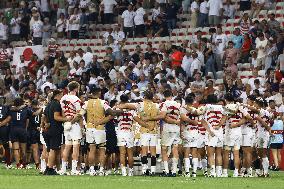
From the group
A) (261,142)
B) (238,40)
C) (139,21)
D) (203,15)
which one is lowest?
(261,142)

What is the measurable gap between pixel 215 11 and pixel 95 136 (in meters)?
14.6

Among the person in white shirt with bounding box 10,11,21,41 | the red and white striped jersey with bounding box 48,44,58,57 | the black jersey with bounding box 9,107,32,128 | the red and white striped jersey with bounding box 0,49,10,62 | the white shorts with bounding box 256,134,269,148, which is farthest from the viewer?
the person in white shirt with bounding box 10,11,21,41

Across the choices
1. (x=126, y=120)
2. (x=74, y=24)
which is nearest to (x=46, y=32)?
(x=74, y=24)

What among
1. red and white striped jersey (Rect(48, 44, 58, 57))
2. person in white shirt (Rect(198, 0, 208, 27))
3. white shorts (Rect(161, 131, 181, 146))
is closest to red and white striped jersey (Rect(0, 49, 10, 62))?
red and white striped jersey (Rect(48, 44, 58, 57))

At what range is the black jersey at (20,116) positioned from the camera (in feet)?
126

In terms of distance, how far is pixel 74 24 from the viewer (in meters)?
53.0

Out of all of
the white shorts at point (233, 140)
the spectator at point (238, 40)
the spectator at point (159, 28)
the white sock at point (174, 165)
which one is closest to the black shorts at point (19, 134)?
the white sock at point (174, 165)

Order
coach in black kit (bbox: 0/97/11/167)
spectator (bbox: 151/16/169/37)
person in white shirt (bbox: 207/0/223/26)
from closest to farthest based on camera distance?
coach in black kit (bbox: 0/97/11/167) → person in white shirt (bbox: 207/0/223/26) → spectator (bbox: 151/16/169/37)

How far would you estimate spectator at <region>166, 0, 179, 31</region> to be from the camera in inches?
1937

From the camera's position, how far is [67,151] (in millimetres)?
34000

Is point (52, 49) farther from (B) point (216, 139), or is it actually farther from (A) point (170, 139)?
(B) point (216, 139)

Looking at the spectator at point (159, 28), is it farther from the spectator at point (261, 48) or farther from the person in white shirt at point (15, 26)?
the person in white shirt at point (15, 26)

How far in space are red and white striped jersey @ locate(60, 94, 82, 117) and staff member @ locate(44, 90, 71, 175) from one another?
166mm

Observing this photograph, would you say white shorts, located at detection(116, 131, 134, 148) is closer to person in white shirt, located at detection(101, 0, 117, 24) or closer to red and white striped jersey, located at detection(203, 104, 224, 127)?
red and white striped jersey, located at detection(203, 104, 224, 127)
